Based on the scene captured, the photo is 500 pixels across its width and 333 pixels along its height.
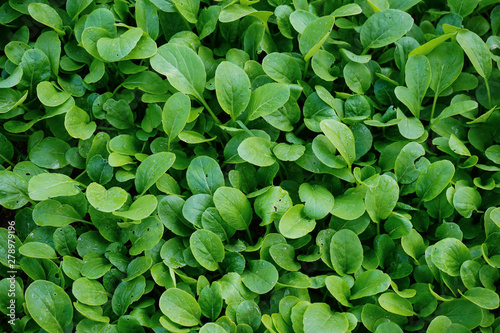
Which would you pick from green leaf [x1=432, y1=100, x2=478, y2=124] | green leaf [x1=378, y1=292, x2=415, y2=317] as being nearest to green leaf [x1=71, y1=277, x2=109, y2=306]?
green leaf [x1=378, y1=292, x2=415, y2=317]

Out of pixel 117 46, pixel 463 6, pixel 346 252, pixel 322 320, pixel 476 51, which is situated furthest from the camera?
pixel 463 6

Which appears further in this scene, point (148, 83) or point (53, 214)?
point (148, 83)

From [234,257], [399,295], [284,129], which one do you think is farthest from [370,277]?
[284,129]

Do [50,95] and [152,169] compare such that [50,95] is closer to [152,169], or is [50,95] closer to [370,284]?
[152,169]

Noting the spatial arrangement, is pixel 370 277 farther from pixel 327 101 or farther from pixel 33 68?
pixel 33 68

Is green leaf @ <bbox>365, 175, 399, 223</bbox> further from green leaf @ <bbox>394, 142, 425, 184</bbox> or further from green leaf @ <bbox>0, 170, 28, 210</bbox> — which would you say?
green leaf @ <bbox>0, 170, 28, 210</bbox>

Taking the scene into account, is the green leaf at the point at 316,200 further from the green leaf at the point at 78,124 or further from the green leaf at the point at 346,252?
the green leaf at the point at 78,124

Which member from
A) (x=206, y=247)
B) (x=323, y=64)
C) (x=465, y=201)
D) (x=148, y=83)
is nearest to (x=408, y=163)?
(x=465, y=201)
